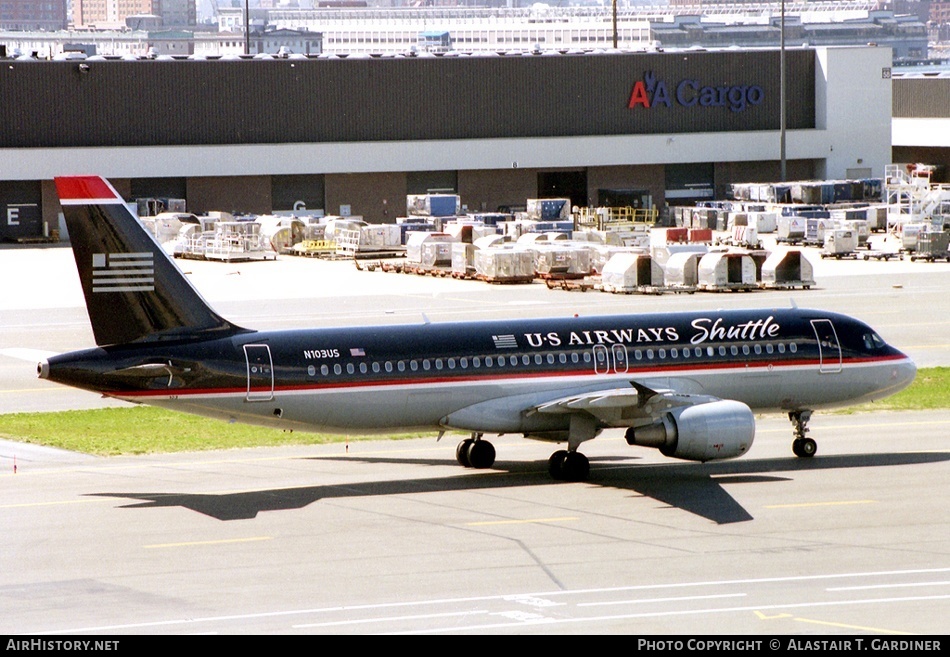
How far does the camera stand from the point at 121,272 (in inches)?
1251

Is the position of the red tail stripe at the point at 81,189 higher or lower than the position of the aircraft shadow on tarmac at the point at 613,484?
higher

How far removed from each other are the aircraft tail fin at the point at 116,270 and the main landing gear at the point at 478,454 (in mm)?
7953

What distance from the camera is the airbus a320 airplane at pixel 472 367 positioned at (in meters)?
31.7

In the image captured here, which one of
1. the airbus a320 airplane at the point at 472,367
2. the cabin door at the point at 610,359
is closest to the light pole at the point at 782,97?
the airbus a320 airplane at the point at 472,367

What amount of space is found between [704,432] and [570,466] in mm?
3480

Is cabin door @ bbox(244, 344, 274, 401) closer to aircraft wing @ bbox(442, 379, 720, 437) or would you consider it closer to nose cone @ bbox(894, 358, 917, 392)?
aircraft wing @ bbox(442, 379, 720, 437)

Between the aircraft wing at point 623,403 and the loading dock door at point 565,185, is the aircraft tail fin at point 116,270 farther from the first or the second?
the loading dock door at point 565,185

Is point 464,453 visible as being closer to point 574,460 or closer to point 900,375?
point 574,460

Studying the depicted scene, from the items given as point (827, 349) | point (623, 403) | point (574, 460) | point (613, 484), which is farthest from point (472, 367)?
point (827, 349)

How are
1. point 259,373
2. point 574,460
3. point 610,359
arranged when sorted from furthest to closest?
point 610,359, point 574,460, point 259,373

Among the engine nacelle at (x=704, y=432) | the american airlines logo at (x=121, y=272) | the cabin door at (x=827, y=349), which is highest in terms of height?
the american airlines logo at (x=121, y=272)

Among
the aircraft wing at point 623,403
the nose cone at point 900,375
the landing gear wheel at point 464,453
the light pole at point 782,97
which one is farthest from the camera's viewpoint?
the light pole at point 782,97

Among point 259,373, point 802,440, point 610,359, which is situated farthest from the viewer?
point 802,440
